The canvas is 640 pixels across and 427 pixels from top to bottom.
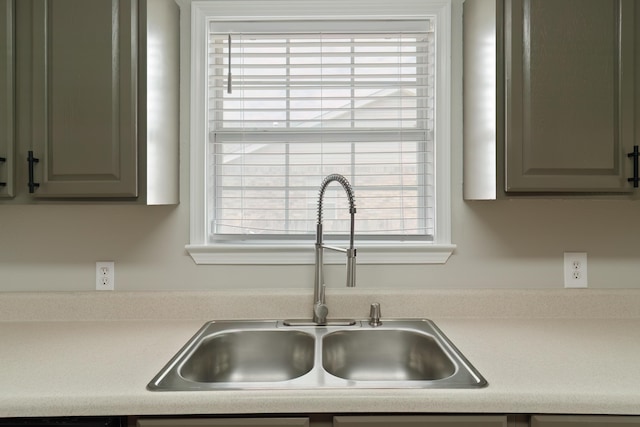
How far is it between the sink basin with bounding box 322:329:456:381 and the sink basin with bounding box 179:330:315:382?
0.09 metres

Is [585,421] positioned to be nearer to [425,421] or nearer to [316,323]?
[425,421]

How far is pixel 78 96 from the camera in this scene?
1313 mm

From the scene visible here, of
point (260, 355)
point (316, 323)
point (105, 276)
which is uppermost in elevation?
point (105, 276)

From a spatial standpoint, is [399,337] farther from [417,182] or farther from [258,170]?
[258,170]

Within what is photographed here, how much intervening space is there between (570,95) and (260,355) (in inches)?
53.2

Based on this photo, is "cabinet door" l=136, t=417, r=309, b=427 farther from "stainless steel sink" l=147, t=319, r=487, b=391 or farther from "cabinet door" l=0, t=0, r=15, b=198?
"cabinet door" l=0, t=0, r=15, b=198

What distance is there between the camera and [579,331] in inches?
56.4

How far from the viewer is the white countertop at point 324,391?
94 centimetres

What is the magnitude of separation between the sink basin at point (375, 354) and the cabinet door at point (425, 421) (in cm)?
44

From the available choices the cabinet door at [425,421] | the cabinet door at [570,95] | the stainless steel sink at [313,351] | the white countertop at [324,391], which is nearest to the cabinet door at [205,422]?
the white countertop at [324,391]

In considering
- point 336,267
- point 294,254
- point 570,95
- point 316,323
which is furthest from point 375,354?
point 570,95

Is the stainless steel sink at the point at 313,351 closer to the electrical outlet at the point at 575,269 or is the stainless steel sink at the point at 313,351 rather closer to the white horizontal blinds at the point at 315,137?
the white horizontal blinds at the point at 315,137

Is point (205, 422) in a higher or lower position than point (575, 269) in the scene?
lower

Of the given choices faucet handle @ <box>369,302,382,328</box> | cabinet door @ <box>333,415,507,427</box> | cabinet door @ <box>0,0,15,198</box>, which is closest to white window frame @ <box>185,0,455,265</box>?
faucet handle @ <box>369,302,382,328</box>
